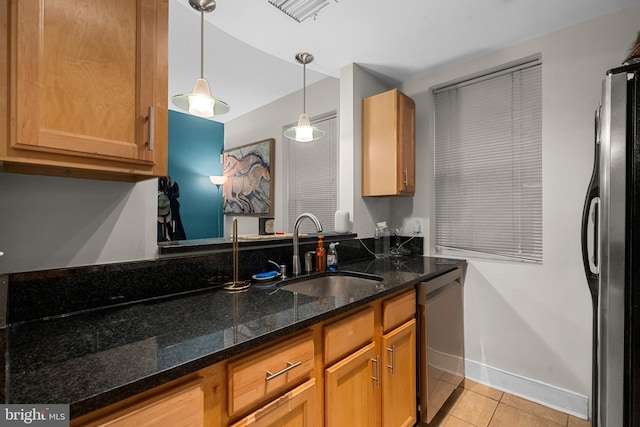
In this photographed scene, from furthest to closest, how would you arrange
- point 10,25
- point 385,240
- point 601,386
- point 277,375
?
point 385,240 < point 601,386 < point 277,375 < point 10,25

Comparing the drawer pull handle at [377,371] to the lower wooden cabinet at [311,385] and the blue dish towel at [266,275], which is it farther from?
the blue dish towel at [266,275]

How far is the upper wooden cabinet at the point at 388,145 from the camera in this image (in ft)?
7.38

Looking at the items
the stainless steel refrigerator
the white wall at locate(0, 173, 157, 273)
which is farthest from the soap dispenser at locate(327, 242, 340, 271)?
the stainless steel refrigerator

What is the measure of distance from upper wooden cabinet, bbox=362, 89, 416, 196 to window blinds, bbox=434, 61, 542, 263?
0.31m

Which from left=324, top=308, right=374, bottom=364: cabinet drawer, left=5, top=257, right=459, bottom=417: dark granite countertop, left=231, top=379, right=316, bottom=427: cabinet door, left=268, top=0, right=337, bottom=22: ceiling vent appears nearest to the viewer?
left=5, top=257, right=459, bottom=417: dark granite countertop

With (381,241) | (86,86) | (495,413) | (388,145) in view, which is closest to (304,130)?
(388,145)

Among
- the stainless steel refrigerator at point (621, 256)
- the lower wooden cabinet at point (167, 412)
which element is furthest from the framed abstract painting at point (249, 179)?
the stainless steel refrigerator at point (621, 256)

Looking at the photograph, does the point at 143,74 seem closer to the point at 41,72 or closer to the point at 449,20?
the point at 41,72

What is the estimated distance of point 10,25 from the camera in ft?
2.39

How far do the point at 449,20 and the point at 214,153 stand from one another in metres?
2.65

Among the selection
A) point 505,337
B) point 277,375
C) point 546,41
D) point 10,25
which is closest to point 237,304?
point 277,375

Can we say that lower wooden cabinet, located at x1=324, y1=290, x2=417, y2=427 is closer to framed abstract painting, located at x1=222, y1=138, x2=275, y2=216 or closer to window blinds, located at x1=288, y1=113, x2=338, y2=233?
window blinds, located at x1=288, y1=113, x2=338, y2=233

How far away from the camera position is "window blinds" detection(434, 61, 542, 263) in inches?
80.7

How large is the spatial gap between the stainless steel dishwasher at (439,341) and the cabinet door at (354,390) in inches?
17.6
